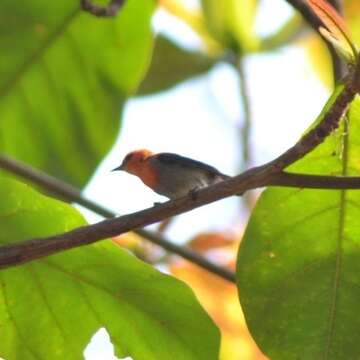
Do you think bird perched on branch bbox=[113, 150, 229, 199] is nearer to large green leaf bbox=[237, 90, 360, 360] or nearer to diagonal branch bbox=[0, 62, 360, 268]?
large green leaf bbox=[237, 90, 360, 360]

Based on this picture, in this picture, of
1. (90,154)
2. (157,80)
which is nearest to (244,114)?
(90,154)

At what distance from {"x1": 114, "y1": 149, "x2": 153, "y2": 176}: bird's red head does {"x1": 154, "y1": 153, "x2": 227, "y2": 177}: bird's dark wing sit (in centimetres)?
21

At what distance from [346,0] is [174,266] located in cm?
154

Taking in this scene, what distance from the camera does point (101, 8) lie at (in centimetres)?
270

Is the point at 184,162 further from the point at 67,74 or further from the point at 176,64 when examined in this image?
the point at 176,64

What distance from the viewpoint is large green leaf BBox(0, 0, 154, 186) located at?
4168mm

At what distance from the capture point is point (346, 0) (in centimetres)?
494

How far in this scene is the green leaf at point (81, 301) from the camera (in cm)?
267

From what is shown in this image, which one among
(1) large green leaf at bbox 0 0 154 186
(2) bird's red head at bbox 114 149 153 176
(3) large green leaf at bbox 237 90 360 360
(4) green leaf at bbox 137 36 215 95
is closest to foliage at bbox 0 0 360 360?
(3) large green leaf at bbox 237 90 360 360

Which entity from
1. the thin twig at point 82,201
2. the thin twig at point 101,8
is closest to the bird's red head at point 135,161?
the thin twig at point 82,201

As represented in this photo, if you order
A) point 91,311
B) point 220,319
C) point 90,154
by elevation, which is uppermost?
point 91,311

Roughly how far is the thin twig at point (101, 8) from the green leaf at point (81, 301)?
0.44m

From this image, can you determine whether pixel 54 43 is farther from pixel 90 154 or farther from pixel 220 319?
pixel 220 319

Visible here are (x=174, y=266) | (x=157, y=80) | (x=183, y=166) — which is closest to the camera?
(x=183, y=166)
